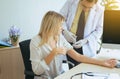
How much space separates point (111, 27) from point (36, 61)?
808 mm

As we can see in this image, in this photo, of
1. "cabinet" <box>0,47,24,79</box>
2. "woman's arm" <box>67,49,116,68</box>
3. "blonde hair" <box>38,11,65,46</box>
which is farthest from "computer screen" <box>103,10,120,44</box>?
"cabinet" <box>0,47,24,79</box>

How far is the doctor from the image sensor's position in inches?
97.9

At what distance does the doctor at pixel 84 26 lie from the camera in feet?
8.16

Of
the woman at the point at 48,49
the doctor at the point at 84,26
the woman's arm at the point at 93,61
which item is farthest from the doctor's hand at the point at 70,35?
the woman at the point at 48,49

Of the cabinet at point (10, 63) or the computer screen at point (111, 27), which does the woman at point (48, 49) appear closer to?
the computer screen at point (111, 27)

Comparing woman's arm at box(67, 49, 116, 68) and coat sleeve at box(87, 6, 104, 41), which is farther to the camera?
coat sleeve at box(87, 6, 104, 41)

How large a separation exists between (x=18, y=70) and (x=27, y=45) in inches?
44.3

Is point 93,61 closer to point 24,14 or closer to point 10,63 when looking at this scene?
point 10,63

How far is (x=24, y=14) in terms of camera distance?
11.5 ft

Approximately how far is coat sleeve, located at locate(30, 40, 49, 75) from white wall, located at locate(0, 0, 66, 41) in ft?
4.50

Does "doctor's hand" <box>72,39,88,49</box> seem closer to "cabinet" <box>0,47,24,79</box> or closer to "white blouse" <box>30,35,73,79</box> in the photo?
"white blouse" <box>30,35,73,79</box>

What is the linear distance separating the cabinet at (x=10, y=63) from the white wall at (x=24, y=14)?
32 cm

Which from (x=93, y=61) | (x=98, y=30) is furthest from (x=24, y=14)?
(x=93, y=61)

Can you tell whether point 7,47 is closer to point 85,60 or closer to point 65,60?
point 65,60
